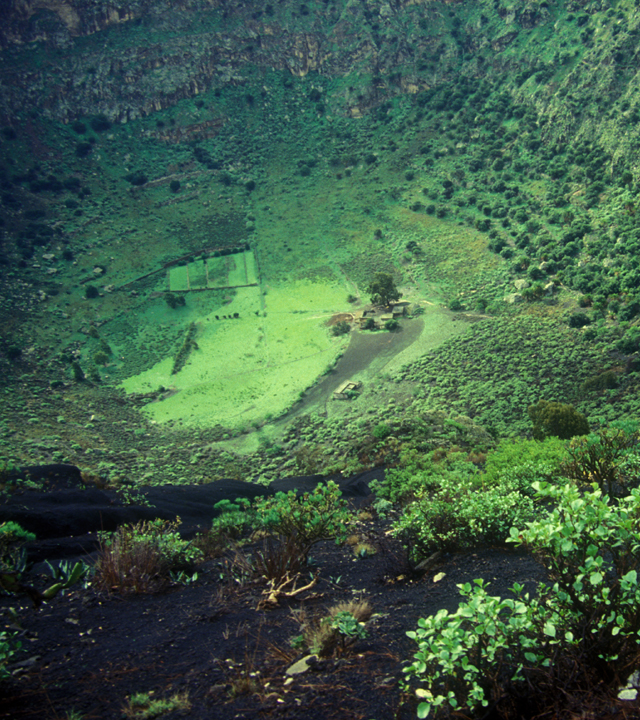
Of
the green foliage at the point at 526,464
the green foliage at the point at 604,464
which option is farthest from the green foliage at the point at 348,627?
the green foliage at the point at 604,464

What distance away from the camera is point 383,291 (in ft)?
207

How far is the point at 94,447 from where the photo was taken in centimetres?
4325

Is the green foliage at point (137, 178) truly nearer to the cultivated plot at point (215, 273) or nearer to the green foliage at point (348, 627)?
the cultivated plot at point (215, 273)

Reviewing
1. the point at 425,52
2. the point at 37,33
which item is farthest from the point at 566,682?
the point at 37,33

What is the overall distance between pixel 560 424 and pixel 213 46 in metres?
100

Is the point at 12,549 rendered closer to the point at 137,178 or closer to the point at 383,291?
the point at 383,291

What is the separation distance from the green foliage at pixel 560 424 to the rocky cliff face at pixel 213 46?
78614 millimetres

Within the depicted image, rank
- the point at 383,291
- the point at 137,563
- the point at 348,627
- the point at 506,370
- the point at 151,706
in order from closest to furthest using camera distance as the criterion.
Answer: the point at 151,706 → the point at 348,627 → the point at 137,563 → the point at 506,370 → the point at 383,291

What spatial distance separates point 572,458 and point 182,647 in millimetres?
10616

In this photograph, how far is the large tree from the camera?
6316 cm

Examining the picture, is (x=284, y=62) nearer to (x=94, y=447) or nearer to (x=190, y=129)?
(x=190, y=129)

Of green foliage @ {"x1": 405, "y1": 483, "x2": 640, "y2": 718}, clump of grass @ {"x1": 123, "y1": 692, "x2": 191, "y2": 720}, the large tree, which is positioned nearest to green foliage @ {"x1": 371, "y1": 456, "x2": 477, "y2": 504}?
green foliage @ {"x1": 405, "y1": 483, "x2": 640, "y2": 718}

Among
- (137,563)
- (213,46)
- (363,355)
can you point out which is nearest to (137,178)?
(213,46)

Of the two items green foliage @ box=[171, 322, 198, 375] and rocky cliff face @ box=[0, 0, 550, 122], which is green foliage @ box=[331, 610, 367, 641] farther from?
rocky cliff face @ box=[0, 0, 550, 122]
